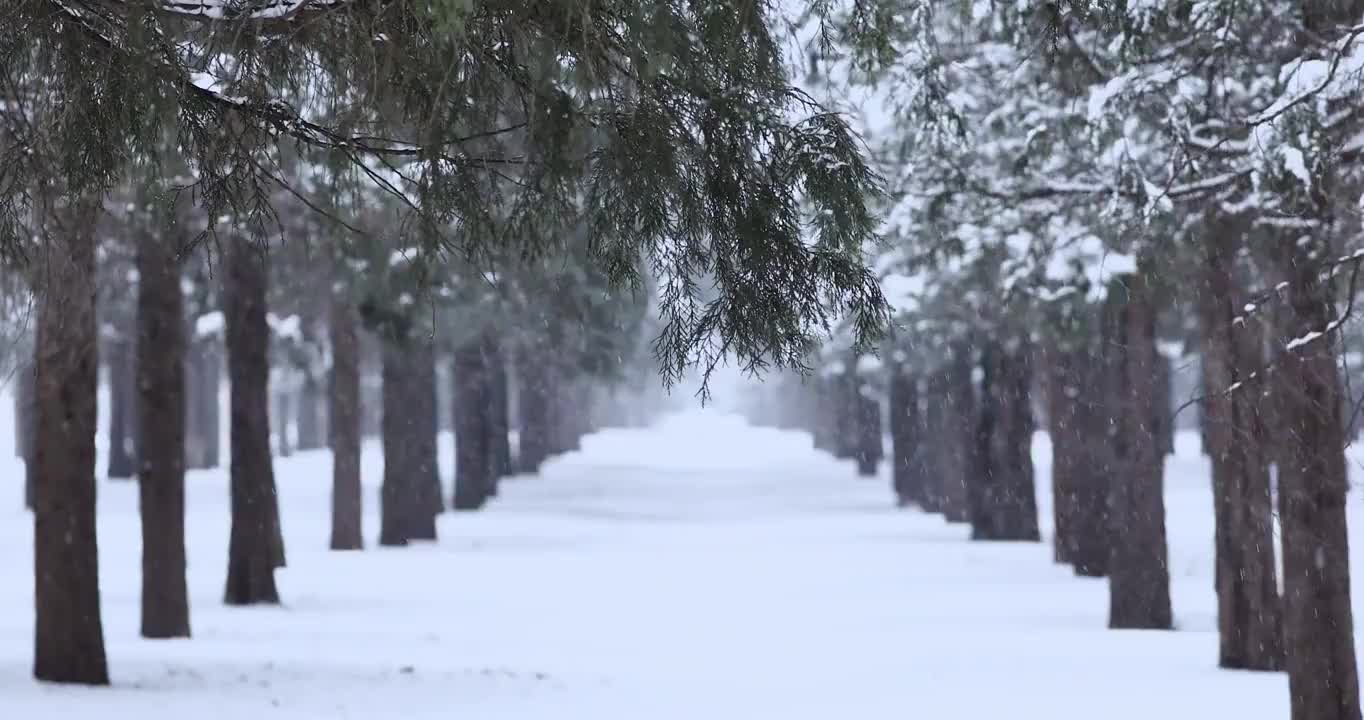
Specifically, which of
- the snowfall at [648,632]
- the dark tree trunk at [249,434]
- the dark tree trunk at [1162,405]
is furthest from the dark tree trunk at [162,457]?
the dark tree trunk at [1162,405]

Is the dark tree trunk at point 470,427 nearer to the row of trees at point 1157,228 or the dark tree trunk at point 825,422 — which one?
the row of trees at point 1157,228

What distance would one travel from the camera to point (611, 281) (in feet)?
24.1

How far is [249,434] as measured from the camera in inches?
816

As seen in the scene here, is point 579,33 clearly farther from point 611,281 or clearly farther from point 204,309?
point 204,309

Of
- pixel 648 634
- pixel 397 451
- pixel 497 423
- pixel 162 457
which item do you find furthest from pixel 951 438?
pixel 162 457

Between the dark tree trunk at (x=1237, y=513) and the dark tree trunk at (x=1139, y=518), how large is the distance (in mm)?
2285

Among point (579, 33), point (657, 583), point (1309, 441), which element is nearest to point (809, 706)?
point (1309, 441)

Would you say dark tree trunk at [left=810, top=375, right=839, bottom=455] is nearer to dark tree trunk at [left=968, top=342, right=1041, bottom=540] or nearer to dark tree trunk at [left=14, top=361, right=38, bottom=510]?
dark tree trunk at [left=14, top=361, right=38, bottom=510]

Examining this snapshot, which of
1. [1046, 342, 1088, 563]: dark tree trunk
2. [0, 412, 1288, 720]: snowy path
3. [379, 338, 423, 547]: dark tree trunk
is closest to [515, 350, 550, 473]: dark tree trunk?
[0, 412, 1288, 720]: snowy path

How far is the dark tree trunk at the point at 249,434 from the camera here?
20.0 meters

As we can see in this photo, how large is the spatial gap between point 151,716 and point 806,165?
20.7 feet

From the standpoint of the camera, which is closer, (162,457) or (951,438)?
(162,457)

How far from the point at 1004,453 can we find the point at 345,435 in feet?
37.1

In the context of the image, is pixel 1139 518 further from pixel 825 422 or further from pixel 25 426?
pixel 825 422
